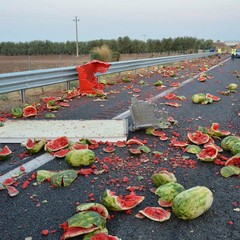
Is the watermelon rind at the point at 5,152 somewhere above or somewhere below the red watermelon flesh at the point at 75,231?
below

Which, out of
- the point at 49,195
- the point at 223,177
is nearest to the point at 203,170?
the point at 223,177

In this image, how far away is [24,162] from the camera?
15.8ft

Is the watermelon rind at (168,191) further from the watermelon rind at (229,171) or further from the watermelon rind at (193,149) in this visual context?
the watermelon rind at (193,149)

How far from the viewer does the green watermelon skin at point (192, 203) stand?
315 centimetres

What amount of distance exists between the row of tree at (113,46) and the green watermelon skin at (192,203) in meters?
99.4

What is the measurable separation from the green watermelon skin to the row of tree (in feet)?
326

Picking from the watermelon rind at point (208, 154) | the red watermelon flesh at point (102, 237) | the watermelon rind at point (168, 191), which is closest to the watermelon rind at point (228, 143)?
the watermelon rind at point (208, 154)

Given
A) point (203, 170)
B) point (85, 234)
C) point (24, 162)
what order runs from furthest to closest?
point (24, 162), point (203, 170), point (85, 234)

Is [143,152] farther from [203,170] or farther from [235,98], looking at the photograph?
[235,98]

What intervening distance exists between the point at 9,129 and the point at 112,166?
275 centimetres

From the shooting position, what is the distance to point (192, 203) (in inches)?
125

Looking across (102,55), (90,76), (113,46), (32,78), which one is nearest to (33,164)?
(32,78)

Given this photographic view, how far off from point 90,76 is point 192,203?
30.1 feet

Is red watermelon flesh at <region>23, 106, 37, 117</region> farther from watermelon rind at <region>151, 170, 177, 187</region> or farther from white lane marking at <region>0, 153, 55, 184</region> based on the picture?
watermelon rind at <region>151, 170, 177, 187</region>
